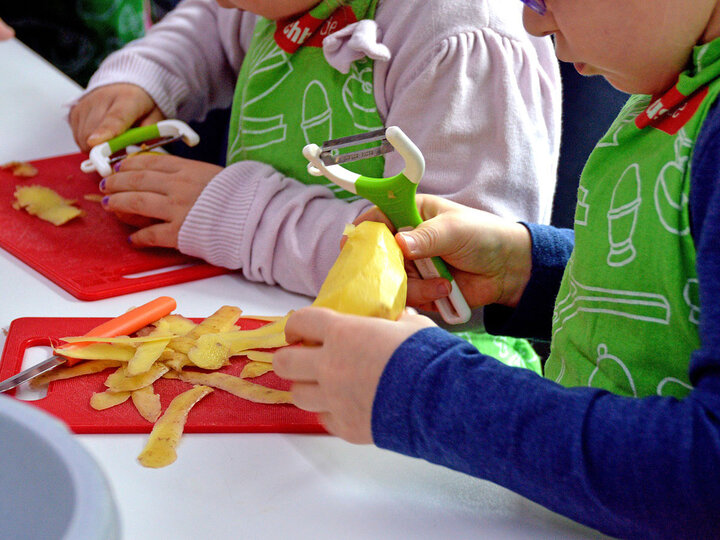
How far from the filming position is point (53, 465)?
365mm

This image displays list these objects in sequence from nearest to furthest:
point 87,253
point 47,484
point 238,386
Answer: point 47,484, point 238,386, point 87,253

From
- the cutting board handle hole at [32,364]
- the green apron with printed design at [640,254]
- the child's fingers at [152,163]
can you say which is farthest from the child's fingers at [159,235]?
the green apron with printed design at [640,254]

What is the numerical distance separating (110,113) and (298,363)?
2.24ft

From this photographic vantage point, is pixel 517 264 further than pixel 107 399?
Yes

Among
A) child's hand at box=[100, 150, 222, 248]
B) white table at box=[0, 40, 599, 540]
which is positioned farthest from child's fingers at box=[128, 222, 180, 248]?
white table at box=[0, 40, 599, 540]

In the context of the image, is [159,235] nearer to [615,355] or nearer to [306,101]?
[306,101]

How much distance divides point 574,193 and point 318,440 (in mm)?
659

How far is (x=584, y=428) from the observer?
43cm

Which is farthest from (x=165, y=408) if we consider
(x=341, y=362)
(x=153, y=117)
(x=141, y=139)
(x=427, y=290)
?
(x=153, y=117)

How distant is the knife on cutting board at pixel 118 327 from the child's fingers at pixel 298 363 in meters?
0.20

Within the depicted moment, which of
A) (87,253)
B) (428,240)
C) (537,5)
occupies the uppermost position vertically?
(537,5)

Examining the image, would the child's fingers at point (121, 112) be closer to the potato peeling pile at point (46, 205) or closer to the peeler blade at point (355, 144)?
the potato peeling pile at point (46, 205)

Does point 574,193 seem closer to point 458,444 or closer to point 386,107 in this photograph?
point 386,107

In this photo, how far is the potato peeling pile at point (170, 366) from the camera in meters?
0.57
